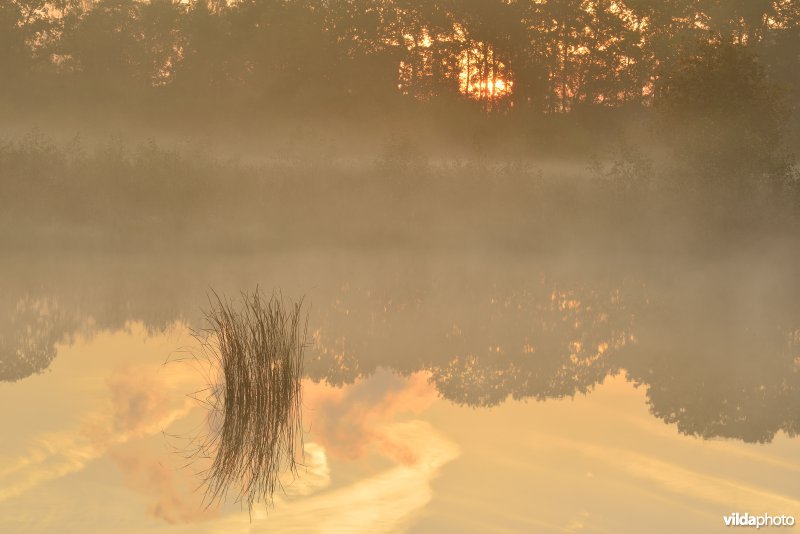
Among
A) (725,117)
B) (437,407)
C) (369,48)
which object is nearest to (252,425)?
(437,407)

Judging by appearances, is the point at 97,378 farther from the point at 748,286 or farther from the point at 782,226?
the point at 782,226

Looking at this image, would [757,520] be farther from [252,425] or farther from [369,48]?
[369,48]

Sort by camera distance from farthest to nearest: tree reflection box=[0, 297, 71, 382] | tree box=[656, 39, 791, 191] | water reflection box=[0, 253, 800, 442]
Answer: tree box=[656, 39, 791, 191] → tree reflection box=[0, 297, 71, 382] → water reflection box=[0, 253, 800, 442]

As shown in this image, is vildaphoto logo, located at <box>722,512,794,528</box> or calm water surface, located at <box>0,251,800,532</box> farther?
calm water surface, located at <box>0,251,800,532</box>

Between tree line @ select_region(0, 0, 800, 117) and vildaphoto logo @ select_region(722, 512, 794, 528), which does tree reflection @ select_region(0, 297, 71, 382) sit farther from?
tree line @ select_region(0, 0, 800, 117)

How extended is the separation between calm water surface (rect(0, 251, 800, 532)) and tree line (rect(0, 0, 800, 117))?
20722 millimetres

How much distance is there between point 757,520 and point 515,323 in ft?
39.6

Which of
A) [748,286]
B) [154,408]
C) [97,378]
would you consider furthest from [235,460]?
[748,286]

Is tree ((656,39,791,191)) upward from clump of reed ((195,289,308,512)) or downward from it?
upward

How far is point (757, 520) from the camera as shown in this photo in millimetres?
8586

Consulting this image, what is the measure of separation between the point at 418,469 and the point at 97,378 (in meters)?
5.83

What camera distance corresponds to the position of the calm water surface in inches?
342

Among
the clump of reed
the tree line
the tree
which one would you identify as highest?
the tree line

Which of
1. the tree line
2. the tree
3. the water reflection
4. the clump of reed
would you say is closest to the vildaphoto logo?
the water reflection
